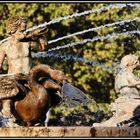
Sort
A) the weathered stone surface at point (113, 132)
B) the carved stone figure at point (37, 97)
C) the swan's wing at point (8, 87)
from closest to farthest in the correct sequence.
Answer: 1. the weathered stone surface at point (113, 132)
2. the carved stone figure at point (37, 97)
3. the swan's wing at point (8, 87)

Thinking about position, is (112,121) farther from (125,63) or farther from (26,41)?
(26,41)

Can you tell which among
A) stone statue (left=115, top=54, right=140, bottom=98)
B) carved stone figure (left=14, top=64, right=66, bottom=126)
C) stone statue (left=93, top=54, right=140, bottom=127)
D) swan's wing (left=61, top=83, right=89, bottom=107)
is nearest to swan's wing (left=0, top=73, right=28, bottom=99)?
carved stone figure (left=14, top=64, right=66, bottom=126)

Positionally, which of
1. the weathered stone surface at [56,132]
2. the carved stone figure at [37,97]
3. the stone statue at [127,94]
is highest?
the stone statue at [127,94]

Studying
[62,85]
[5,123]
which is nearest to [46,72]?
[62,85]

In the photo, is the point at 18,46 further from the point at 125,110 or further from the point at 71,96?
the point at 125,110

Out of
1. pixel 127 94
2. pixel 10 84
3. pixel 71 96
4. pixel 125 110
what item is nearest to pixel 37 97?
pixel 10 84

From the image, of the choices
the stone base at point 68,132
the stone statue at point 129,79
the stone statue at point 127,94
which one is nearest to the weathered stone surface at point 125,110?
the stone statue at point 127,94

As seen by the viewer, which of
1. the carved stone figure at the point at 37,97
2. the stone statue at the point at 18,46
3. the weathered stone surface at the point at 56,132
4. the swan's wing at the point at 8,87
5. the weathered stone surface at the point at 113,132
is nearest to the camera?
the weathered stone surface at the point at 56,132

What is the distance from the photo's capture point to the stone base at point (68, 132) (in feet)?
41.0

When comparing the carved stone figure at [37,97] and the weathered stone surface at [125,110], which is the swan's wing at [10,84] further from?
the weathered stone surface at [125,110]

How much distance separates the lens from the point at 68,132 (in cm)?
1248

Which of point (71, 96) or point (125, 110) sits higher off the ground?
point (125, 110)

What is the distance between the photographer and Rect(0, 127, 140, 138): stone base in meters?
12.5

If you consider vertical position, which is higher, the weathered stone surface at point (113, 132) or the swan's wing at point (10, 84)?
the swan's wing at point (10, 84)
